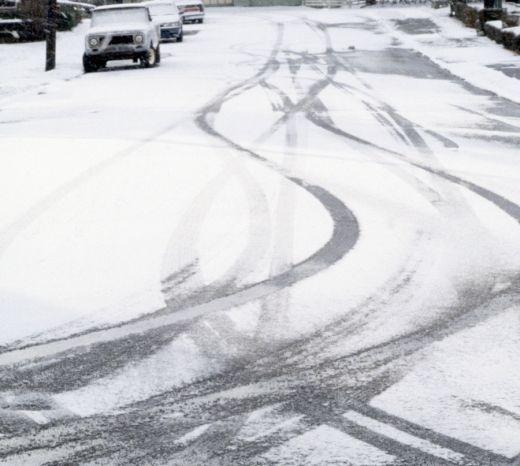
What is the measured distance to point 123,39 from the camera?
26.3m

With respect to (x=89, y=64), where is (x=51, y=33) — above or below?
above

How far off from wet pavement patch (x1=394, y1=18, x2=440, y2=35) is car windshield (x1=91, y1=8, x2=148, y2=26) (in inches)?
488

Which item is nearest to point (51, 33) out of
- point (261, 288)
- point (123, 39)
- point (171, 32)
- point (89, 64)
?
point (89, 64)

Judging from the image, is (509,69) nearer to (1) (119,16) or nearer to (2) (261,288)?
(1) (119,16)

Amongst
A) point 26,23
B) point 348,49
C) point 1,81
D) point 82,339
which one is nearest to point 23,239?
point 82,339

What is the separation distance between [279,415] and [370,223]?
4.14 metres

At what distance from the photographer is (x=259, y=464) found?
14.1 feet

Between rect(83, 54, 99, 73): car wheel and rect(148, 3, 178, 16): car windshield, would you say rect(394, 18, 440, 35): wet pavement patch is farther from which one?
rect(83, 54, 99, 73): car wheel

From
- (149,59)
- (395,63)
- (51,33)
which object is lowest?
(149,59)

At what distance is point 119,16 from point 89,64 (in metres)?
2.42

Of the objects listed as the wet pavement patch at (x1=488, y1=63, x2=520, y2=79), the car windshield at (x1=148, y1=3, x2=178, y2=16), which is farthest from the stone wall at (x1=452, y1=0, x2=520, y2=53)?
the car windshield at (x1=148, y1=3, x2=178, y2=16)

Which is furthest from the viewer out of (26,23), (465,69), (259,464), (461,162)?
(26,23)

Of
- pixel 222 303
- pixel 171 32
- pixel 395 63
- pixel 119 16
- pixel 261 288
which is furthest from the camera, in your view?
pixel 171 32

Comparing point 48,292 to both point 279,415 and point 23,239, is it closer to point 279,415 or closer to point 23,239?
point 23,239
